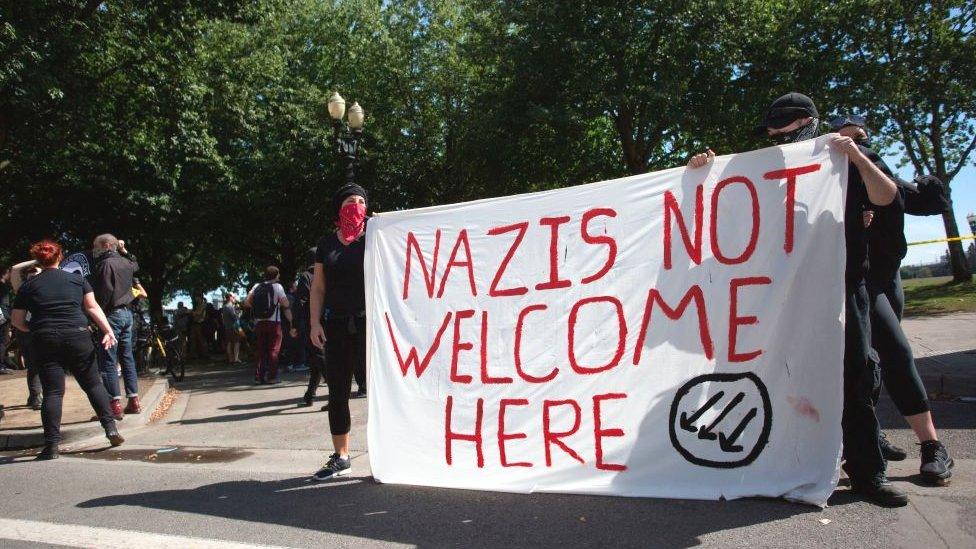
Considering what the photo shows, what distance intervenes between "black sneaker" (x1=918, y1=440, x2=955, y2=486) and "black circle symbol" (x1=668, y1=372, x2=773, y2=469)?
92cm

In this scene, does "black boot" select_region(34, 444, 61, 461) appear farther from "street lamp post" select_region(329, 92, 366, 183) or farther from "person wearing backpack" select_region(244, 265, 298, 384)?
"street lamp post" select_region(329, 92, 366, 183)

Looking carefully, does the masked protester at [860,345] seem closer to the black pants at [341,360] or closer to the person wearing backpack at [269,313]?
the black pants at [341,360]

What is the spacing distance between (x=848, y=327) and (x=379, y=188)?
63.6ft

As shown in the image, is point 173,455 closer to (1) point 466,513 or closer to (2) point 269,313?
(1) point 466,513

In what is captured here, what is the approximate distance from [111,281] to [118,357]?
3.04ft

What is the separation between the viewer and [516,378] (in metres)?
4.00

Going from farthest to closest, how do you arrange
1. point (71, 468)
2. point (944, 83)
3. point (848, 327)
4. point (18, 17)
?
1. point (944, 83)
2. point (18, 17)
3. point (71, 468)
4. point (848, 327)

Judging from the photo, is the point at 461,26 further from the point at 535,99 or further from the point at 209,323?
the point at 209,323

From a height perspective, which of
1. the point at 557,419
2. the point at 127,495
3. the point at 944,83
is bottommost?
the point at 127,495

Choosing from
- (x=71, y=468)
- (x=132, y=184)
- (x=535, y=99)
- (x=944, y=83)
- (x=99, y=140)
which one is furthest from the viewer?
(x=132, y=184)

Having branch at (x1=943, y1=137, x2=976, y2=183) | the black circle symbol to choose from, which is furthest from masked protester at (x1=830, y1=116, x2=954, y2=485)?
Result: branch at (x1=943, y1=137, x2=976, y2=183)

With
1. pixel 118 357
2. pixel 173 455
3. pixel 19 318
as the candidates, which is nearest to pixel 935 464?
pixel 173 455

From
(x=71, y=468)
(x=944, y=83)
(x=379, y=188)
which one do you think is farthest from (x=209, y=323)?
(x=944, y=83)

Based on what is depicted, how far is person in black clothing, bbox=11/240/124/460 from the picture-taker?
229 inches
